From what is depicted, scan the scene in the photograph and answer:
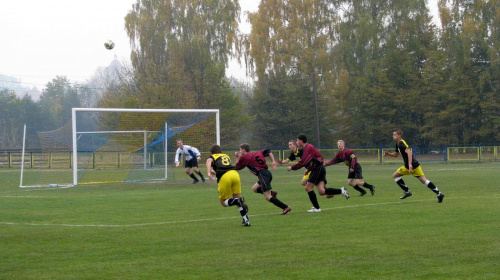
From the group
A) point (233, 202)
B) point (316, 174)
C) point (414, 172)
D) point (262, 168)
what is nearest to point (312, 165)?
point (316, 174)

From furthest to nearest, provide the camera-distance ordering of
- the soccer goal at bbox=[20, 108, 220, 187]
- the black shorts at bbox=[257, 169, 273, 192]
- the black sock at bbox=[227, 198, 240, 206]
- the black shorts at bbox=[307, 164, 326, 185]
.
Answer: the soccer goal at bbox=[20, 108, 220, 187] < the black shorts at bbox=[307, 164, 326, 185] < the black shorts at bbox=[257, 169, 273, 192] < the black sock at bbox=[227, 198, 240, 206]

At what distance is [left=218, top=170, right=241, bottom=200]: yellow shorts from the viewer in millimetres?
12023

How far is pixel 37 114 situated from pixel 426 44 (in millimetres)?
61969

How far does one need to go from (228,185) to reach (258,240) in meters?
2.34

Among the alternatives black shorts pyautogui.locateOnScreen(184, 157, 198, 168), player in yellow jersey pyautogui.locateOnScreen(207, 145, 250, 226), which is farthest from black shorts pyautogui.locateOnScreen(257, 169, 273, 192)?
black shorts pyautogui.locateOnScreen(184, 157, 198, 168)

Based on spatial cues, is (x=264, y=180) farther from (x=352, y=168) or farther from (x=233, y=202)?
(x=352, y=168)

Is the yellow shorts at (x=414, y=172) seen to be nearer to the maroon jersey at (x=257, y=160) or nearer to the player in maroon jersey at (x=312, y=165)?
the player in maroon jersey at (x=312, y=165)

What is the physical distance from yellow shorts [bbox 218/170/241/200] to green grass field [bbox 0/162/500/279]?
2.05ft

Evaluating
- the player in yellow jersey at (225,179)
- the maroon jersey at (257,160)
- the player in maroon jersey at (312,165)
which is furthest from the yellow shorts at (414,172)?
the player in yellow jersey at (225,179)

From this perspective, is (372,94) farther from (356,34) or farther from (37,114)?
(37,114)

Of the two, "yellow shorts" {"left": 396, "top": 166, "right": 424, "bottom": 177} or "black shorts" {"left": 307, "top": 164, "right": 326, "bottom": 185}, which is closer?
"black shorts" {"left": 307, "top": 164, "right": 326, "bottom": 185}

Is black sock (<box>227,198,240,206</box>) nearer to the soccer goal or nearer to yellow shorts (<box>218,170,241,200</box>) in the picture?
yellow shorts (<box>218,170,241,200</box>)

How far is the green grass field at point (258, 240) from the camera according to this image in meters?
7.48

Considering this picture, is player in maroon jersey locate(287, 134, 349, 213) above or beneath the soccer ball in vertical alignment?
beneath
